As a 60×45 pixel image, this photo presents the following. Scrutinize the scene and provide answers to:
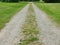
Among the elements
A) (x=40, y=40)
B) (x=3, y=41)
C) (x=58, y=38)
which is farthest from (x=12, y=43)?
(x=58, y=38)

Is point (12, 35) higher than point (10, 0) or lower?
higher

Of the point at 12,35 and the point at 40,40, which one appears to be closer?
the point at 40,40

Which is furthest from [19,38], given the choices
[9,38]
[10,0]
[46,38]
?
[10,0]

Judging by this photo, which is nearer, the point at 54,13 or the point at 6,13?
the point at 6,13

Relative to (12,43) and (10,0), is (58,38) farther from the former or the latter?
(10,0)

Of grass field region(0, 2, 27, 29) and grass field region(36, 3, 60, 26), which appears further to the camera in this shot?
grass field region(36, 3, 60, 26)

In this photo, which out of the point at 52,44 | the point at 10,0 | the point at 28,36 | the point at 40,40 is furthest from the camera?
the point at 10,0

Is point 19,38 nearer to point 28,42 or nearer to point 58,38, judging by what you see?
→ point 28,42

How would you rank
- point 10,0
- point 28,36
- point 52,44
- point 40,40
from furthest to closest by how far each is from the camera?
point 10,0 → point 28,36 → point 40,40 → point 52,44

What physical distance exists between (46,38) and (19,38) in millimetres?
1053

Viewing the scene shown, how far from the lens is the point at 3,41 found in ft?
24.4

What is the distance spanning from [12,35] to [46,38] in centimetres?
144

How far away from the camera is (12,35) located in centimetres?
848

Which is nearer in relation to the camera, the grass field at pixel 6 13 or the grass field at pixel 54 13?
the grass field at pixel 6 13
